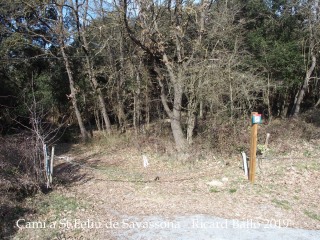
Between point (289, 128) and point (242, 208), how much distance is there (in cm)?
700

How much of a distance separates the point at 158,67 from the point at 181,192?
503 centimetres

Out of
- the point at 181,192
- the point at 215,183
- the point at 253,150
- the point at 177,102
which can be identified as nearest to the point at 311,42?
the point at 177,102

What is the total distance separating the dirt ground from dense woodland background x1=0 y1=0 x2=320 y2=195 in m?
0.97

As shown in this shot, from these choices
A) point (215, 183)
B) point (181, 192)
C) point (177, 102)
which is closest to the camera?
point (181, 192)

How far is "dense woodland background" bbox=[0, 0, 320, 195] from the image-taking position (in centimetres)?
979

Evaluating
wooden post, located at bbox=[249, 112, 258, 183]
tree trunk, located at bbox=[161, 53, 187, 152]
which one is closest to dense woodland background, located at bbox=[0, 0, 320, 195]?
tree trunk, located at bbox=[161, 53, 187, 152]

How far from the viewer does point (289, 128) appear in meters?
11.7

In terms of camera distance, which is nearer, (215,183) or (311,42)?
(215,183)

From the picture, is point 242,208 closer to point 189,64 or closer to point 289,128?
point 189,64

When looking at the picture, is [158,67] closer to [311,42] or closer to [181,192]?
[181,192]

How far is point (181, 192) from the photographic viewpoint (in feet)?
22.2

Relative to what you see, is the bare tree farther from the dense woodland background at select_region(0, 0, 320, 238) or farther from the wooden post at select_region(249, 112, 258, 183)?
the wooden post at select_region(249, 112, 258, 183)

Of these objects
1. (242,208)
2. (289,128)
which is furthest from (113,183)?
(289,128)

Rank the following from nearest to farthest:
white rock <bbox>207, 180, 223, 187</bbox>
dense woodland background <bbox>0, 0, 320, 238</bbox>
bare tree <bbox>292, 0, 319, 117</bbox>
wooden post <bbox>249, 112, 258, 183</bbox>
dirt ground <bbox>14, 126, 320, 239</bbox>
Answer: dirt ground <bbox>14, 126, 320, 239</bbox>
wooden post <bbox>249, 112, 258, 183</bbox>
white rock <bbox>207, 180, 223, 187</bbox>
dense woodland background <bbox>0, 0, 320, 238</bbox>
bare tree <bbox>292, 0, 319, 117</bbox>
